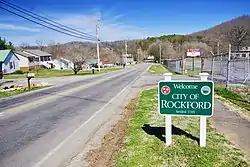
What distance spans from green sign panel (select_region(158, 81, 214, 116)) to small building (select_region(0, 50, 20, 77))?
50.8m

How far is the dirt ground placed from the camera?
547cm

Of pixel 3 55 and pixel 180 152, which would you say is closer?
pixel 180 152

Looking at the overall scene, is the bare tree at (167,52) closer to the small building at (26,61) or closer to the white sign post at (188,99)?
the small building at (26,61)

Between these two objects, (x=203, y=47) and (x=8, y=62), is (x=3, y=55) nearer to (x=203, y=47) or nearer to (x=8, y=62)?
(x=8, y=62)

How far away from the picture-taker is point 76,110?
11.2 metres

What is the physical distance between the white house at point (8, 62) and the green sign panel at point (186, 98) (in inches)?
1999

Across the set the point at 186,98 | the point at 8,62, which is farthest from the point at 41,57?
the point at 186,98

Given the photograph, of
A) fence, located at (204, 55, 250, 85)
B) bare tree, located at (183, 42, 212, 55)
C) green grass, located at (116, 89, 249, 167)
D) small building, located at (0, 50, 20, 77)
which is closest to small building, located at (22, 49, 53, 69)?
small building, located at (0, 50, 20, 77)

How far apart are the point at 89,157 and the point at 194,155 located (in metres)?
2.28

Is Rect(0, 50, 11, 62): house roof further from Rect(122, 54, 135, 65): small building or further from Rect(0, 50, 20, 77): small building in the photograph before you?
Rect(122, 54, 135, 65): small building

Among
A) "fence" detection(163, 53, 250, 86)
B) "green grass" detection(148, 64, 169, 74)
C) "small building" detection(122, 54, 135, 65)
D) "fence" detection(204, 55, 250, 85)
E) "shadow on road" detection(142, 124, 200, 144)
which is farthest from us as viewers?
"small building" detection(122, 54, 135, 65)

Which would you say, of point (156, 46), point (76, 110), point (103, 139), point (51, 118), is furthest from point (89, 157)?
point (156, 46)

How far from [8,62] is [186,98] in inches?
2194

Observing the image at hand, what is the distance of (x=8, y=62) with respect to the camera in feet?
180
